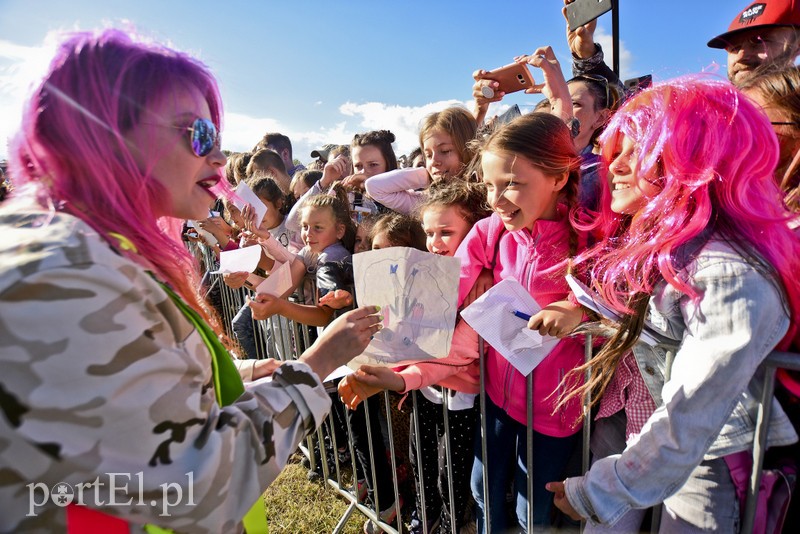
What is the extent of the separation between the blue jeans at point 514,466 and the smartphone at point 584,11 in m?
2.75

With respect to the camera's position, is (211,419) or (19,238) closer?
(19,238)

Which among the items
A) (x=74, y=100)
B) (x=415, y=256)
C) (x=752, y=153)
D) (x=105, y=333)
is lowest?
(x=415, y=256)

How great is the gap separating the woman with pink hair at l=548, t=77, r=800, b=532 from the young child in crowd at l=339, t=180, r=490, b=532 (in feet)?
2.14

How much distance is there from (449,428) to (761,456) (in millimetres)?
1249

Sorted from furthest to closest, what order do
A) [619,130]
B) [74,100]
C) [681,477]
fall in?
[619,130]
[681,477]
[74,100]

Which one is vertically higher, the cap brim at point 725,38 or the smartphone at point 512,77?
the cap brim at point 725,38

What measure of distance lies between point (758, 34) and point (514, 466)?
2921 mm

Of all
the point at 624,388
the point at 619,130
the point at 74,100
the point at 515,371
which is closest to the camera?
the point at 74,100

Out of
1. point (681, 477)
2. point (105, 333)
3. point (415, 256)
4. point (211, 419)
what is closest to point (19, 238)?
point (105, 333)

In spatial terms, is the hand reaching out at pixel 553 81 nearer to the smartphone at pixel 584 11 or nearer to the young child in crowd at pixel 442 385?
the smartphone at pixel 584 11

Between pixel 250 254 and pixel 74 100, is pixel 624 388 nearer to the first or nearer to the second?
pixel 74 100

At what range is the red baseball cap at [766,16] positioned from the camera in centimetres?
259

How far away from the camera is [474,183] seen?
226 centimetres

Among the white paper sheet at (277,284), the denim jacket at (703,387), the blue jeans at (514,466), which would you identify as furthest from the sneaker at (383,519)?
the denim jacket at (703,387)
